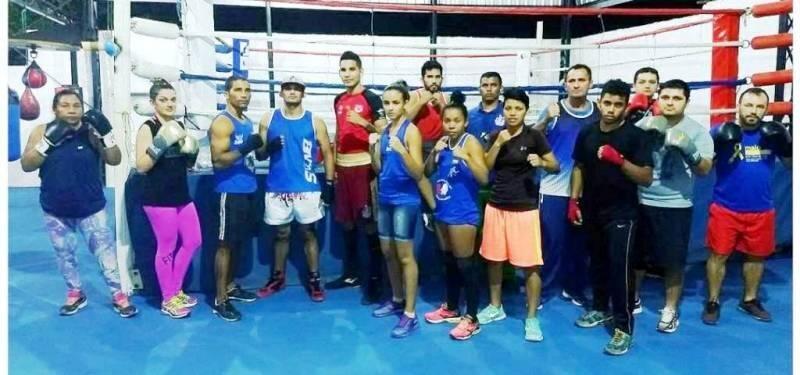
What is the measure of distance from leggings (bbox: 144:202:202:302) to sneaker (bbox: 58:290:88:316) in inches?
14.9

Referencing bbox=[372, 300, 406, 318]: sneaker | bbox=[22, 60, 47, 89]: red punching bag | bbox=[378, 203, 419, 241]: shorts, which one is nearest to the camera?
bbox=[378, 203, 419, 241]: shorts

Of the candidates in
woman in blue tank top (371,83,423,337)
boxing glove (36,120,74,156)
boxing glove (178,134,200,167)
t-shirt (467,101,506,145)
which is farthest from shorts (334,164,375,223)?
boxing glove (36,120,74,156)

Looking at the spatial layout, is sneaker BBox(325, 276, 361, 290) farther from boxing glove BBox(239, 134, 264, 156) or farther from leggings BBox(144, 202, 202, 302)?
boxing glove BBox(239, 134, 264, 156)

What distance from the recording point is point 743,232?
2.52 meters

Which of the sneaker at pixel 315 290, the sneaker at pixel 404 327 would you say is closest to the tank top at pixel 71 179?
the sneaker at pixel 315 290

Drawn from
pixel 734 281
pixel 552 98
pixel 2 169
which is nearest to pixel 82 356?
pixel 2 169

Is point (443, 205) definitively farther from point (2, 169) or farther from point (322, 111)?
point (322, 111)

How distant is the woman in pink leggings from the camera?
243 cm

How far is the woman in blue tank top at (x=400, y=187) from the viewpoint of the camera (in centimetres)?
234

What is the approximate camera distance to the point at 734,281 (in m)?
3.11

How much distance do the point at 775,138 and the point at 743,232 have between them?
1.30 feet

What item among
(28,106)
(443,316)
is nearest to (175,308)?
(443,316)

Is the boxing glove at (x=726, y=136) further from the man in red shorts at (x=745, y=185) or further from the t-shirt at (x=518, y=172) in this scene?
the t-shirt at (x=518, y=172)

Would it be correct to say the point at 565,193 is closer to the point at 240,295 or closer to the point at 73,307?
the point at 240,295
